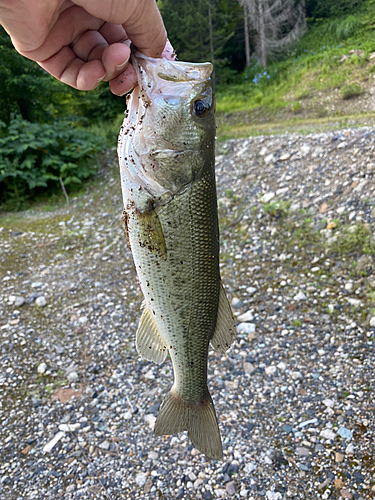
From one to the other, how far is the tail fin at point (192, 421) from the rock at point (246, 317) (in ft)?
8.35

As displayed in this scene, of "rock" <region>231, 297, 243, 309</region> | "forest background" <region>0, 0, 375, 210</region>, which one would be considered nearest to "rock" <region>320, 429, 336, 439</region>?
"rock" <region>231, 297, 243, 309</region>

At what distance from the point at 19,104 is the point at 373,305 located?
10337 mm

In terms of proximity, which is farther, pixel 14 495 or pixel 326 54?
pixel 326 54

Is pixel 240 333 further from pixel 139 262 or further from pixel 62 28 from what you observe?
pixel 62 28

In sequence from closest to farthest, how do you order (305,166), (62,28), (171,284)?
(171,284) → (62,28) → (305,166)

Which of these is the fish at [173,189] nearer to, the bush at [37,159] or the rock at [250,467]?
the rock at [250,467]

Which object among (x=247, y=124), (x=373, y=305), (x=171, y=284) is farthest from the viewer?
(x=247, y=124)

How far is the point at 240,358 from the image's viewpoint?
4090 millimetres

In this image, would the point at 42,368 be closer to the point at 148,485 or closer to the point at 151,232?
the point at 148,485

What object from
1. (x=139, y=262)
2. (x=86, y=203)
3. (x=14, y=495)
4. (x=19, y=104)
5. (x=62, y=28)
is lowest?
(x=86, y=203)

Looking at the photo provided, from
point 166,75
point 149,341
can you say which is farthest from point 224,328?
point 166,75

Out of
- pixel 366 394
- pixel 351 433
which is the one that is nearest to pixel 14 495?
pixel 351 433

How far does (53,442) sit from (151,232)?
9.18 feet

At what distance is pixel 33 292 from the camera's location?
219 inches
